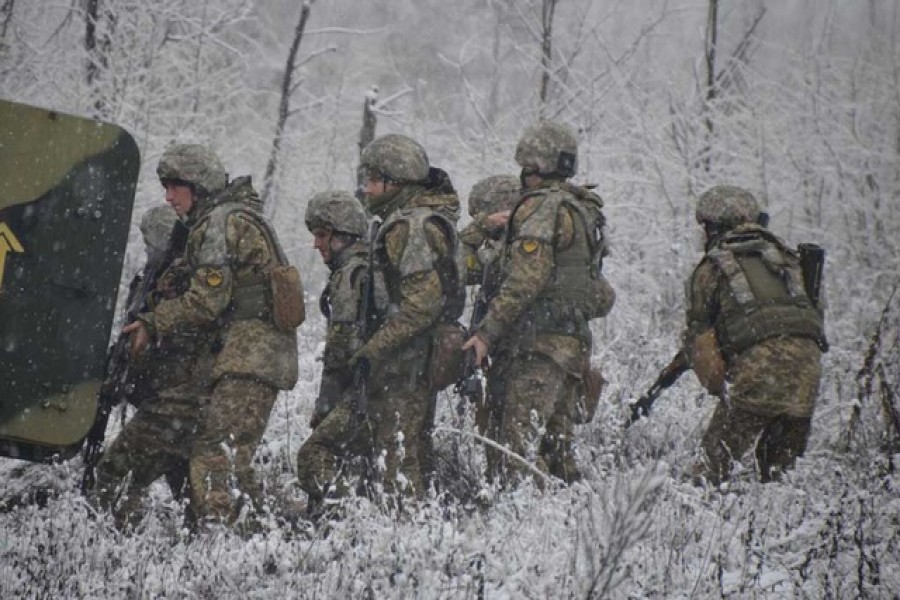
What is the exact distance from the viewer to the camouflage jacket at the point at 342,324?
5301 millimetres

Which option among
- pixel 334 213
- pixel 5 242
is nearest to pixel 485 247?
pixel 334 213

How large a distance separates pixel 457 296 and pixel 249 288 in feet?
3.84

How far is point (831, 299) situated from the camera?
41.8 feet

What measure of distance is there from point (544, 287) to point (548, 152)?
2.86ft

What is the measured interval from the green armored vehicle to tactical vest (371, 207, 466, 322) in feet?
6.06

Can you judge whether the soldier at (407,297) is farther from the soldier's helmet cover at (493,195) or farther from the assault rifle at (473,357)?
the soldier's helmet cover at (493,195)

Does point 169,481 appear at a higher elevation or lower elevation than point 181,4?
lower

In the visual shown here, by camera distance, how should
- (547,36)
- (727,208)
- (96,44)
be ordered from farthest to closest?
(547,36), (96,44), (727,208)

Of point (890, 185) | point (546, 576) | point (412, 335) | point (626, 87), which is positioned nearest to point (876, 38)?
point (890, 185)

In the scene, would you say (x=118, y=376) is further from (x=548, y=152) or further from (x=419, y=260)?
(x=548, y=152)

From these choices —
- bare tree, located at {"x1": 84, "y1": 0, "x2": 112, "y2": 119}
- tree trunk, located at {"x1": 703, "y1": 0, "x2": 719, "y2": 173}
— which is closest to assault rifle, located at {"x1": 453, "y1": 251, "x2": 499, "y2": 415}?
tree trunk, located at {"x1": 703, "y1": 0, "x2": 719, "y2": 173}

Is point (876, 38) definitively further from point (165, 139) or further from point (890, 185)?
point (165, 139)

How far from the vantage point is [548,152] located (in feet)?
18.6

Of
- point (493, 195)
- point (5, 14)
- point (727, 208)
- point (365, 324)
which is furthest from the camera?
point (5, 14)
